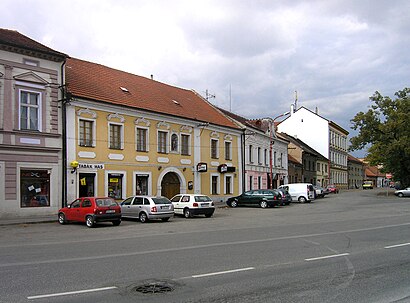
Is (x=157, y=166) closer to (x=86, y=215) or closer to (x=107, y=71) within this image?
(x=107, y=71)

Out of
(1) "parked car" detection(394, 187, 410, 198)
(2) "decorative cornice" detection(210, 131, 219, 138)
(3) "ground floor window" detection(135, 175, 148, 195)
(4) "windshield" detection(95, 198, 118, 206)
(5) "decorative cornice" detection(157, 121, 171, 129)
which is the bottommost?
(1) "parked car" detection(394, 187, 410, 198)

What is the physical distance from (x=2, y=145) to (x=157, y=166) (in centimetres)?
1274

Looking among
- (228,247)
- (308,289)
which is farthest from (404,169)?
(308,289)

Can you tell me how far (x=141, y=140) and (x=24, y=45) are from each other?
11076 millimetres

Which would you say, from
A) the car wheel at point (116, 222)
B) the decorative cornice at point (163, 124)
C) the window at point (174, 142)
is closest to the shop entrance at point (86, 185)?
the car wheel at point (116, 222)

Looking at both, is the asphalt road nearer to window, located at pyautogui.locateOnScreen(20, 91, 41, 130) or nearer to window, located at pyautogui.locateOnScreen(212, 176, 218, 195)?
window, located at pyautogui.locateOnScreen(20, 91, 41, 130)

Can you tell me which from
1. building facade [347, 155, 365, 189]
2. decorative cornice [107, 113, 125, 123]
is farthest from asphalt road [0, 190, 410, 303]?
building facade [347, 155, 365, 189]

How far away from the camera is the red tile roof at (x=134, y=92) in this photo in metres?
31.0

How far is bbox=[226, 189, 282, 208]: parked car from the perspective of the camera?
120 ft

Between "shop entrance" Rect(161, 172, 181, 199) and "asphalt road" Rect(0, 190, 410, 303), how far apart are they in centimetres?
1983

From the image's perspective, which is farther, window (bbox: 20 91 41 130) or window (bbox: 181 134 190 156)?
window (bbox: 181 134 190 156)

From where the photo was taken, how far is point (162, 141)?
35.4 metres

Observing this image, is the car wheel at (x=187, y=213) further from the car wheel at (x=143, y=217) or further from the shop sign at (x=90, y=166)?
the shop sign at (x=90, y=166)

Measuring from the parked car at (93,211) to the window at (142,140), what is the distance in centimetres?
1090
